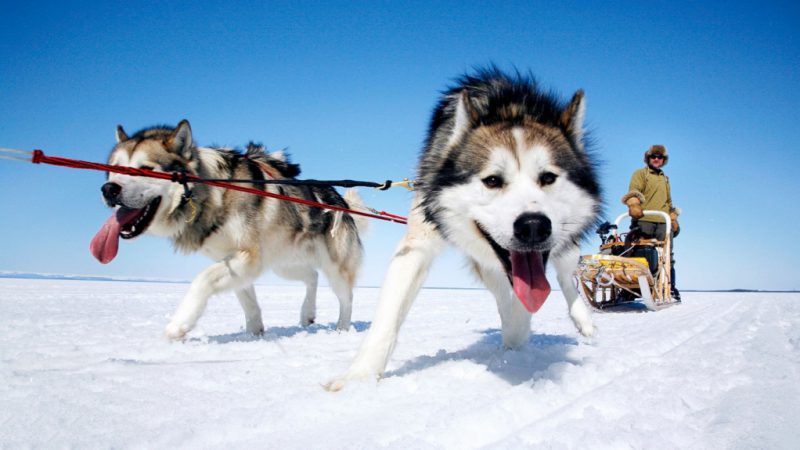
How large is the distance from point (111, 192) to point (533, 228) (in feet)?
7.67

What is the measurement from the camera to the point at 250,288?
11.7 feet

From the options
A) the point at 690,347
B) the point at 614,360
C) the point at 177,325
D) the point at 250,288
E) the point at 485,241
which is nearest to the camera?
the point at 485,241

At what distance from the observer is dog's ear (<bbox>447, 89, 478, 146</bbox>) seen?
6.09ft

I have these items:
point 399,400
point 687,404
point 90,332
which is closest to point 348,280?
point 90,332

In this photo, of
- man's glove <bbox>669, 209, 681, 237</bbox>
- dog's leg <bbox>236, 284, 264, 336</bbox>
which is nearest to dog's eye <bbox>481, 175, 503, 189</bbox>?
dog's leg <bbox>236, 284, 264, 336</bbox>

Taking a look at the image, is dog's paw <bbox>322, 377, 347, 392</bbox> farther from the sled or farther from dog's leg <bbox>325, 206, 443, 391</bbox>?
the sled

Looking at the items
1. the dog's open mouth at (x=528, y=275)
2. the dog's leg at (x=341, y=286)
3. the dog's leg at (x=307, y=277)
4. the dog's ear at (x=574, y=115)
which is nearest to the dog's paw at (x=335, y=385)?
the dog's open mouth at (x=528, y=275)

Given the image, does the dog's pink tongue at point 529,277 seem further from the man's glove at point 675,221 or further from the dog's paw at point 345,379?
the man's glove at point 675,221

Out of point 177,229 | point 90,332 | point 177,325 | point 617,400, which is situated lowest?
point 90,332

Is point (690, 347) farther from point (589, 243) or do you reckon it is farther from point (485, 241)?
point (485, 241)

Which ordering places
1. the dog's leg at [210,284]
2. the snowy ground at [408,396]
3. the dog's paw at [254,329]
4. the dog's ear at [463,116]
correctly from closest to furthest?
the snowy ground at [408,396]
the dog's ear at [463,116]
the dog's leg at [210,284]
the dog's paw at [254,329]

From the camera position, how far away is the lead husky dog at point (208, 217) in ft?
8.61

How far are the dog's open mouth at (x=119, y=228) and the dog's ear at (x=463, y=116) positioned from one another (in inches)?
78.3

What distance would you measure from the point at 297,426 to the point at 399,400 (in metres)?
0.35
